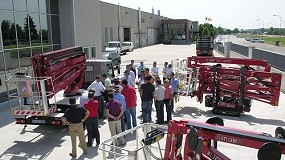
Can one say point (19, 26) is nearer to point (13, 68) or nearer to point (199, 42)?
point (13, 68)

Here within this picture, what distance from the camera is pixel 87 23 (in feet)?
66.2

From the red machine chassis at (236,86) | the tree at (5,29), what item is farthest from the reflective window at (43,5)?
the red machine chassis at (236,86)

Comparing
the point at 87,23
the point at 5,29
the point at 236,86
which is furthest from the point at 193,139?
the point at 87,23

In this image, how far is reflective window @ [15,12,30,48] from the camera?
46.7 ft

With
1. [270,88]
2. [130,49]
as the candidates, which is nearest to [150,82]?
[270,88]

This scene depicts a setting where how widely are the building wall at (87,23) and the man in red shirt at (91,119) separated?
11.7 metres

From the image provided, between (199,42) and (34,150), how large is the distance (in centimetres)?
2982

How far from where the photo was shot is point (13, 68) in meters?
13.7

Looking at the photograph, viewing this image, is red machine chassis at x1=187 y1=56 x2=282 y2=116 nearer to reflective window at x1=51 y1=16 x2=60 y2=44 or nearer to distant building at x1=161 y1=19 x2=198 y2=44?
reflective window at x1=51 y1=16 x2=60 y2=44

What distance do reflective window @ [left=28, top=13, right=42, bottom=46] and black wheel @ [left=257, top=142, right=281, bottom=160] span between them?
1454cm

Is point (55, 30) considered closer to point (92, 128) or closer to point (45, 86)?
point (45, 86)

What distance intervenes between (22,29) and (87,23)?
20.4ft

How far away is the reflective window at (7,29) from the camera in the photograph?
43.0ft

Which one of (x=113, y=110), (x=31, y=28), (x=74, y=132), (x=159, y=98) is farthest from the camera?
(x=31, y=28)
